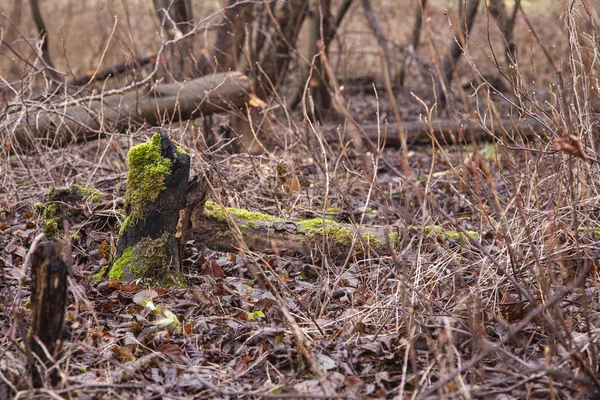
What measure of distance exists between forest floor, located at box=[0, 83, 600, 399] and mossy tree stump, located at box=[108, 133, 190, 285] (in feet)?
0.49

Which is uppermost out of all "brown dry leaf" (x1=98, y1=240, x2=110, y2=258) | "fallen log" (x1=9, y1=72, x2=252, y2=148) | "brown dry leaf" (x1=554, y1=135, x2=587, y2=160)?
"brown dry leaf" (x1=554, y1=135, x2=587, y2=160)

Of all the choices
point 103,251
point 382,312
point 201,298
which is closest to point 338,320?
point 382,312

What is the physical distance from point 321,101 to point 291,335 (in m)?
8.13

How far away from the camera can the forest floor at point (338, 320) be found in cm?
276

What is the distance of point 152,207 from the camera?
3889 millimetres

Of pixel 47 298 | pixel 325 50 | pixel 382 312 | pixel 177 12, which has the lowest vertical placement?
pixel 382 312

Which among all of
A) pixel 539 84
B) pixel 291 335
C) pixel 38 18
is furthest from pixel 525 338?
pixel 539 84

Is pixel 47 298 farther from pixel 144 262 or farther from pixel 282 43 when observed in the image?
pixel 282 43

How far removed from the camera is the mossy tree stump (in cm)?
387

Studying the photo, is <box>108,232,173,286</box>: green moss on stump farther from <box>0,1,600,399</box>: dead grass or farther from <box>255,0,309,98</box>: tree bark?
<box>255,0,309,98</box>: tree bark

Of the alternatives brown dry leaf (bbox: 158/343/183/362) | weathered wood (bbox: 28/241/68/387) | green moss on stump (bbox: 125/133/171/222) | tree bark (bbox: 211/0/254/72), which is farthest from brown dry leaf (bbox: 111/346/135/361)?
tree bark (bbox: 211/0/254/72)

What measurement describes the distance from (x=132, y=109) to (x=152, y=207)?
3.15 m

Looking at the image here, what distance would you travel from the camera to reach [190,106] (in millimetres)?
6992

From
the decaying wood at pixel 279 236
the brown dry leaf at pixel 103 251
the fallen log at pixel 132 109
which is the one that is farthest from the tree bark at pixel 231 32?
the brown dry leaf at pixel 103 251
